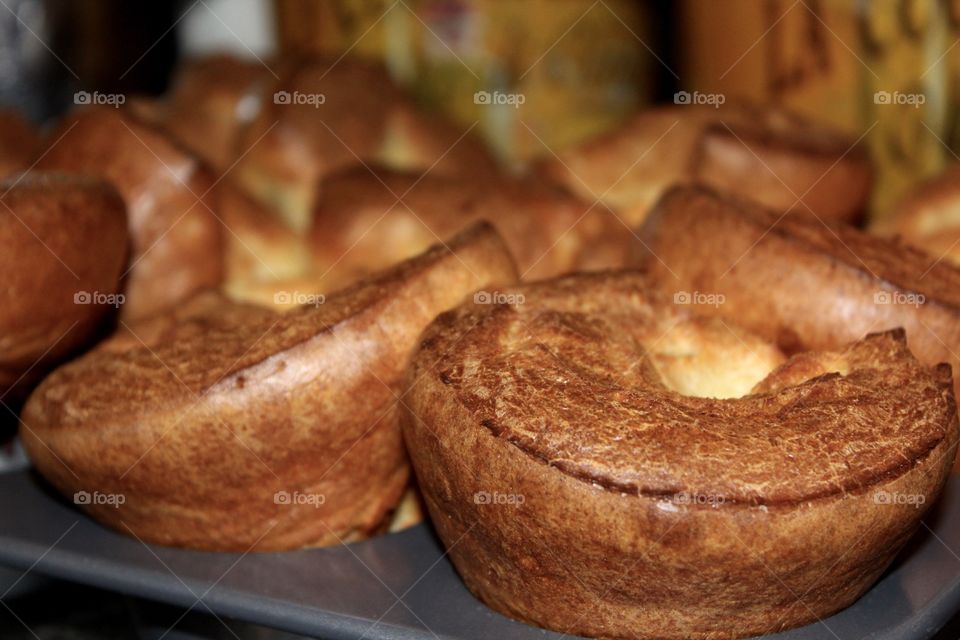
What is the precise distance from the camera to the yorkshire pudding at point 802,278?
47.2 inches

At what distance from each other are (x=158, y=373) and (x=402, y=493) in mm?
312

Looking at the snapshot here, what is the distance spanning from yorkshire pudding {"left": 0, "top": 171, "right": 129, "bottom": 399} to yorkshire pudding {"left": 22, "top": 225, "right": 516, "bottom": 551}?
0.07 m

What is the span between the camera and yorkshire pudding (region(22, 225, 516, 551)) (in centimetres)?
114

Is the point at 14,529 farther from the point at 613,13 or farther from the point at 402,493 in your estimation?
the point at 613,13

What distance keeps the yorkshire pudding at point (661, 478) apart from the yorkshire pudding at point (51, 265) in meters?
0.50

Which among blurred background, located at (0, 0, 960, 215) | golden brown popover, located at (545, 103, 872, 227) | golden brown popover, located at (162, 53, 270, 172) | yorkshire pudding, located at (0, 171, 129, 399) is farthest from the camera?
golden brown popover, located at (162, 53, 270, 172)

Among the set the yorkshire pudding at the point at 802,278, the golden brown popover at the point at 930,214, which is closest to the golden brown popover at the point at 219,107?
the yorkshire pudding at the point at 802,278

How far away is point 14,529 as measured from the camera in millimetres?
1292

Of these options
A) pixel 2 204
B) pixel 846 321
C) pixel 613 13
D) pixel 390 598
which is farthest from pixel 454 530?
pixel 613 13

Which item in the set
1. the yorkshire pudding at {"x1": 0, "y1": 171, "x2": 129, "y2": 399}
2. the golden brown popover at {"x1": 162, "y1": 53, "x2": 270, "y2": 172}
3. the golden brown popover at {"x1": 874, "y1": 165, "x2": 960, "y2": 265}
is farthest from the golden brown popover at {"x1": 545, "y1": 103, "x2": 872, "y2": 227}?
the yorkshire pudding at {"x1": 0, "y1": 171, "x2": 129, "y2": 399}

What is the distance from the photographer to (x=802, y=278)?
123 cm

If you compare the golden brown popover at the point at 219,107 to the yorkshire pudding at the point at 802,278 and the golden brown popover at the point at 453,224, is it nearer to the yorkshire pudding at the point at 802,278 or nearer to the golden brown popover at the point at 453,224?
the golden brown popover at the point at 453,224

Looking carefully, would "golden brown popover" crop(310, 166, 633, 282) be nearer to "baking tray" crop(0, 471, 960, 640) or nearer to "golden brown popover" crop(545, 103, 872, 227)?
"golden brown popover" crop(545, 103, 872, 227)

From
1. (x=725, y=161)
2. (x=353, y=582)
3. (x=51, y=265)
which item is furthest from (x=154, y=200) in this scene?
(x=725, y=161)
